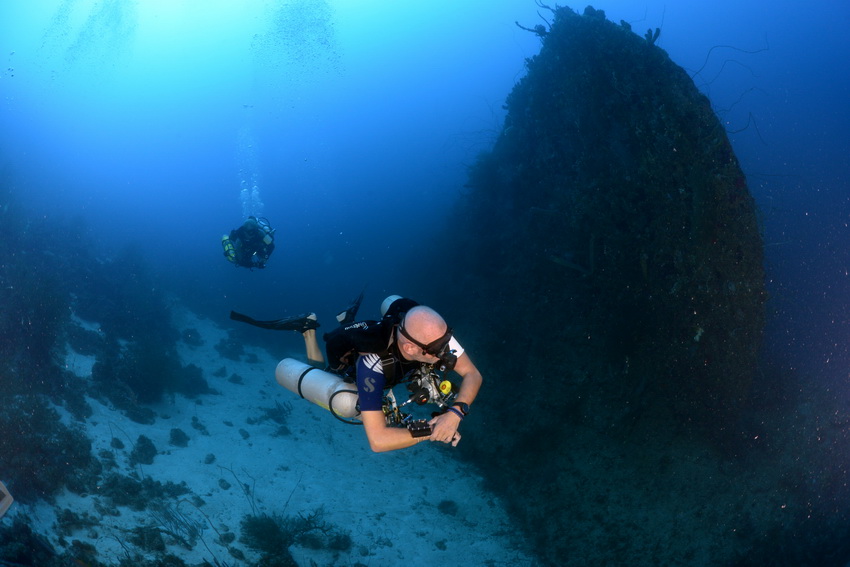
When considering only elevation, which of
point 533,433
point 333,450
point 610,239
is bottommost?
point 333,450

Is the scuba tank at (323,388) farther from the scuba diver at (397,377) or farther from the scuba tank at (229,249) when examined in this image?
the scuba tank at (229,249)

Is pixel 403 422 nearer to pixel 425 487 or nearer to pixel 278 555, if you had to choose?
pixel 278 555

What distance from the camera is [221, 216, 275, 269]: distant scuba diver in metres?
11.6

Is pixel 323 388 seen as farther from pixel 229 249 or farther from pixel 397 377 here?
pixel 229 249

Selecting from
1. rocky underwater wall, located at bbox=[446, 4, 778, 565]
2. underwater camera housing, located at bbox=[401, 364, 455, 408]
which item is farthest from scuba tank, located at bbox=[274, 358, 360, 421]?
rocky underwater wall, located at bbox=[446, 4, 778, 565]

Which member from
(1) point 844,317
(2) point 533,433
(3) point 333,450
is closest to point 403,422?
(2) point 533,433

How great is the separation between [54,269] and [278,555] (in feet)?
41.2

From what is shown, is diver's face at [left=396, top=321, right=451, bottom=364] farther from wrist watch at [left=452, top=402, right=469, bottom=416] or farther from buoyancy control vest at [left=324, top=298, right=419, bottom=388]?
wrist watch at [left=452, top=402, right=469, bottom=416]

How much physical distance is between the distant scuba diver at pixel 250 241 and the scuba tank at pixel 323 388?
754 cm

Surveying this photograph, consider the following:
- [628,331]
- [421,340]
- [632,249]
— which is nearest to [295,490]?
[421,340]

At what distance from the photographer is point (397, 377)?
388cm

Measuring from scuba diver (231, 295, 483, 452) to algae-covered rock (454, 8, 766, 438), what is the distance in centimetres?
515

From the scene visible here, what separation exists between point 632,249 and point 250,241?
374 inches

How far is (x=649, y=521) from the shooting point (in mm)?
7473
